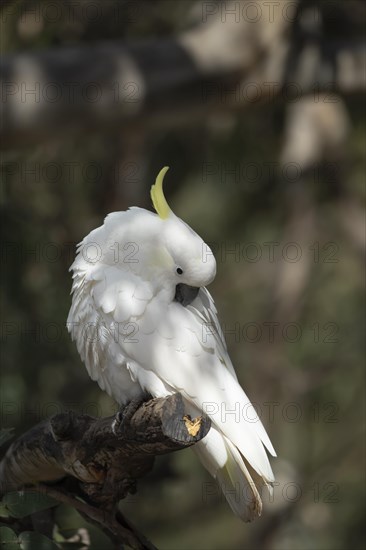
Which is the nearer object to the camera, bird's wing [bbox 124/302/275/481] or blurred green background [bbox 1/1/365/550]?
bird's wing [bbox 124/302/275/481]

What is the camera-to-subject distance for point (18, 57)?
303cm

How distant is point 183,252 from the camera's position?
228cm

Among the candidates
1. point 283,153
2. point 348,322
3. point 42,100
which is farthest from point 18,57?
point 348,322

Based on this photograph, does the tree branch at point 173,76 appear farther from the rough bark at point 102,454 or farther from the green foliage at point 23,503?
the green foliage at point 23,503

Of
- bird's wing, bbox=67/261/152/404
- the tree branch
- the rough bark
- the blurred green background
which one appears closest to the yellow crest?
bird's wing, bbox=67/261/152/404

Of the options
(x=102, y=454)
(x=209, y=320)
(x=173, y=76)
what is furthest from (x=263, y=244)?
(x=102, y=454)

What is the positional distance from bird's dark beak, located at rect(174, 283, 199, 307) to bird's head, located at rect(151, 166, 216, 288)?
0.13 ft

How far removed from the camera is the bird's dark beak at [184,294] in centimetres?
242

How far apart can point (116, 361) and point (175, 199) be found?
11.7 ft

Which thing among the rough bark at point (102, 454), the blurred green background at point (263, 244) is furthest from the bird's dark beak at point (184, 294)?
the blurred green background at point (263, 244)

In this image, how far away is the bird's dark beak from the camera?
2416 millimetres

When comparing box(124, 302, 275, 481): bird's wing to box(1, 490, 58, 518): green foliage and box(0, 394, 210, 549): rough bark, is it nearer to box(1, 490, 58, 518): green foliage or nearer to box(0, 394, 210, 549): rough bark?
box(0, 394, 210, 549): rough bark

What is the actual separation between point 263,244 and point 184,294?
12.4 feet

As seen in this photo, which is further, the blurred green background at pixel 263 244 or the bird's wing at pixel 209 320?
the blurred green background at pixel 263 244
